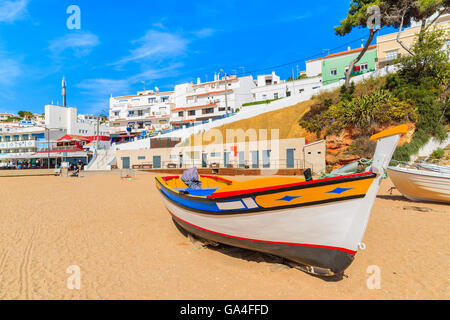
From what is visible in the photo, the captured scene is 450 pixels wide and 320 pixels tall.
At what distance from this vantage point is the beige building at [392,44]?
33312mm

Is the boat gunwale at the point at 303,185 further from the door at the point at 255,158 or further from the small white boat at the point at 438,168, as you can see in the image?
the door at the point at 255,158

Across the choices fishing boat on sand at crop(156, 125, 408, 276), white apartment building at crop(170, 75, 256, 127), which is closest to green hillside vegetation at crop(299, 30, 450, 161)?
fishing boat on sand at crop(156, 125, 408, 276)

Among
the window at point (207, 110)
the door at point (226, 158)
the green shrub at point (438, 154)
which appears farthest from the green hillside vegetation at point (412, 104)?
the window at point (207, 110)

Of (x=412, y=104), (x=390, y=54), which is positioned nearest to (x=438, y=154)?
(x=412, y=104)

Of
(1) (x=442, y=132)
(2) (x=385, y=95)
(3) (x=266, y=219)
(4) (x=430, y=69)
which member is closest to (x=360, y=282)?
(3) (x=266, y=219)

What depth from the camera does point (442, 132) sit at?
18.9 meters

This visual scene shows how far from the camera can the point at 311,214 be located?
402cm

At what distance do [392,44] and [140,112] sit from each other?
51861 mm

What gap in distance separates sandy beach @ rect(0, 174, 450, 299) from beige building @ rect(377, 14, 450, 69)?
34.1 metres

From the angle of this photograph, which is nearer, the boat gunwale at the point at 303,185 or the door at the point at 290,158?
the boat gunwale at the point at 303,185

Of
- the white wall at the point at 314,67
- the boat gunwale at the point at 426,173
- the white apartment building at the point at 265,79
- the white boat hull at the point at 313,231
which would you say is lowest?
the white boat hull at the point at 313,231

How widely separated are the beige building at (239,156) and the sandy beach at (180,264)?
48.2 ft

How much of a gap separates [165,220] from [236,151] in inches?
762
